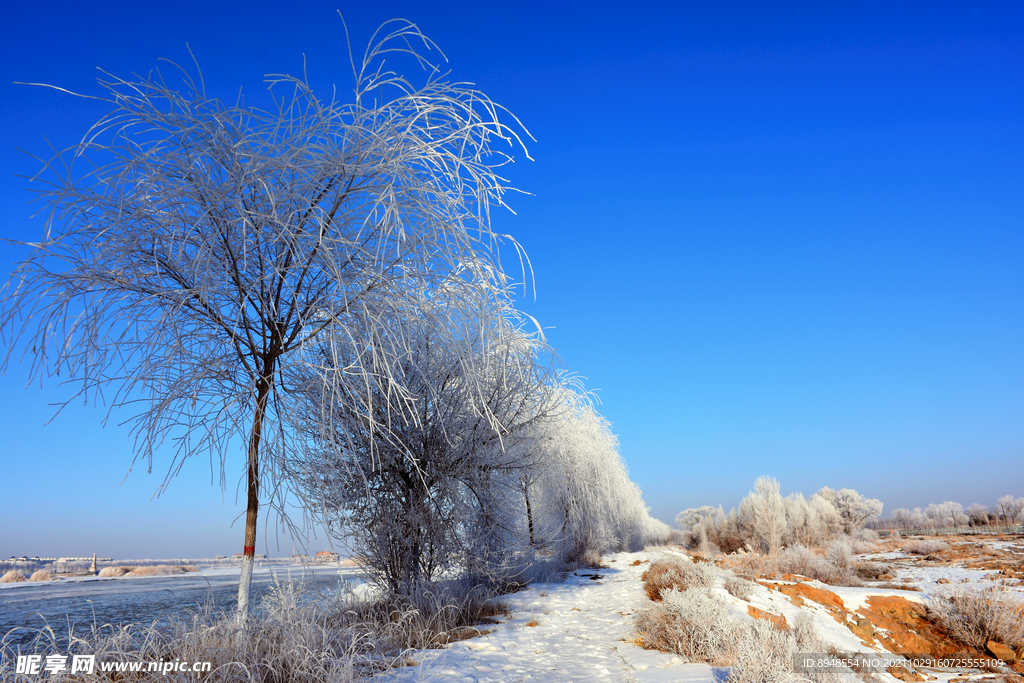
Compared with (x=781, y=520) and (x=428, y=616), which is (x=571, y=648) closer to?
(x=428, y=616)

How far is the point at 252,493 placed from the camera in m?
4.48

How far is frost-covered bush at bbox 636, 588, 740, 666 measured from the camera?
5254mm

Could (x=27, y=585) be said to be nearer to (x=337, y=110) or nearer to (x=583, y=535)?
(x=583, y=535)

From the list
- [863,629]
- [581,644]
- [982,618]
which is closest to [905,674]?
[863,629]

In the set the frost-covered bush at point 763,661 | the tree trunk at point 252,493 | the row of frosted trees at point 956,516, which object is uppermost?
the tree trunk at point 252,493

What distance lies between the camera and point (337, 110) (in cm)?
400

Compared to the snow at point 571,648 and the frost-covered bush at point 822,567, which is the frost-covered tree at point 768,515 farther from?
the snow at point 571,648

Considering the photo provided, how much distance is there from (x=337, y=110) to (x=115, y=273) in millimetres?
2176

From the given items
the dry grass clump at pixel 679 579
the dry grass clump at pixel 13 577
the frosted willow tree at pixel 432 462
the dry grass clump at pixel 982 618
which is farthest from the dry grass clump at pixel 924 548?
the dry grass clump at pixel 13 577

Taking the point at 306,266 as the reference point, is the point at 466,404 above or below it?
below

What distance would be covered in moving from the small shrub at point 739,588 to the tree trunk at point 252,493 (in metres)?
7.82

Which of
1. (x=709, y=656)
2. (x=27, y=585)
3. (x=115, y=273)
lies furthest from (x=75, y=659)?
(x=27, y=585)

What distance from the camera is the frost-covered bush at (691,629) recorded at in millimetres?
5254

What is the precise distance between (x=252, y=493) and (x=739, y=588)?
27.3ft
